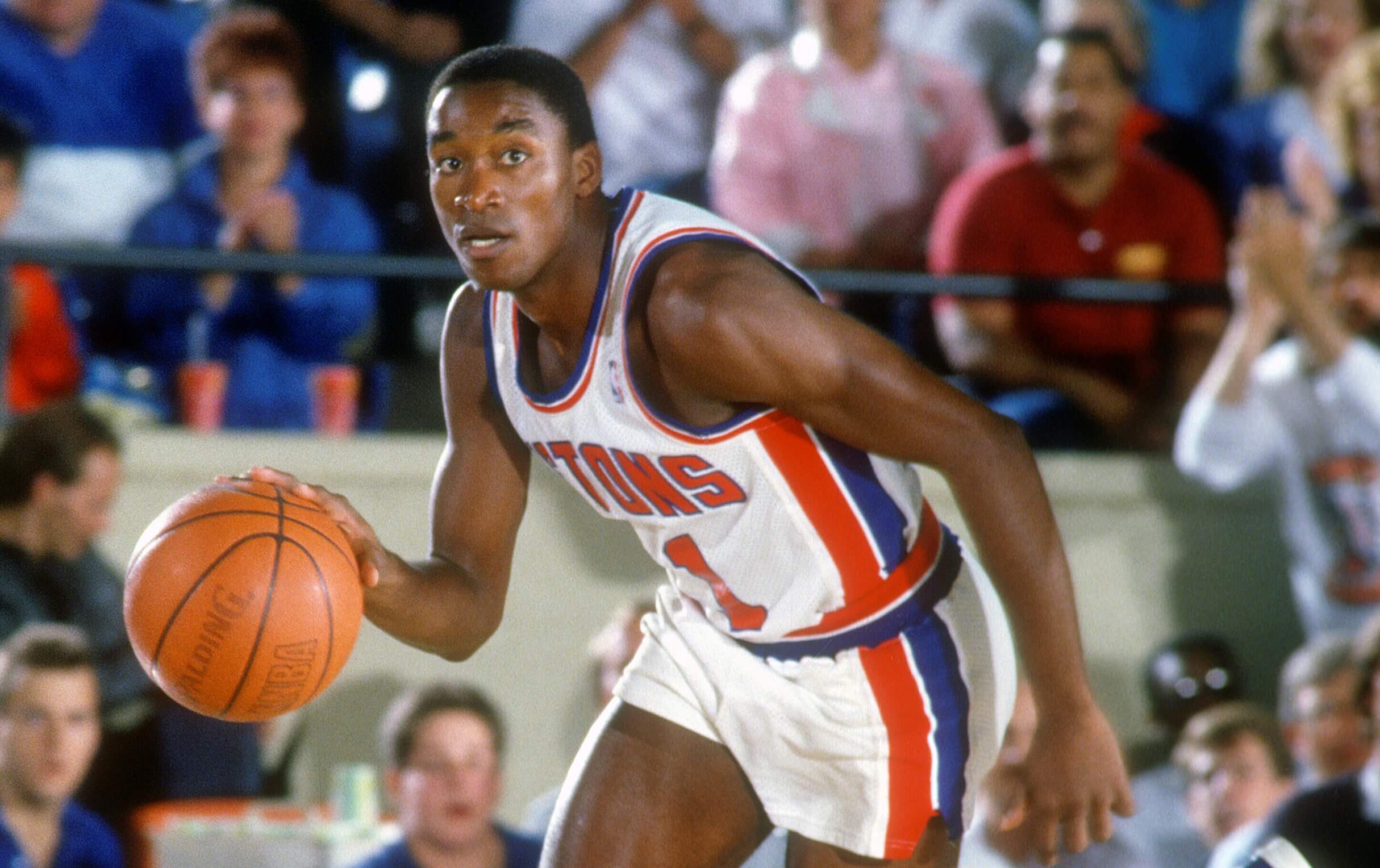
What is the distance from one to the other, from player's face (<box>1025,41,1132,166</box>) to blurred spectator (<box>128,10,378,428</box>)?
2.38 metres

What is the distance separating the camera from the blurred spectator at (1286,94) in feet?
22.1

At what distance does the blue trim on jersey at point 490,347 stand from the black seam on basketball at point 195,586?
587 millimetres

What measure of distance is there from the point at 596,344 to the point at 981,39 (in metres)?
4.19

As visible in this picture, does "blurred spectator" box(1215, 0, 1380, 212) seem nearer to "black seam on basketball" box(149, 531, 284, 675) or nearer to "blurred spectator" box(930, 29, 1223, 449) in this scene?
"blurred spectator" box(930, 29, 1223, 449)

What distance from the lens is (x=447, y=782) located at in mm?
5074

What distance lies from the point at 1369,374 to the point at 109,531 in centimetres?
402

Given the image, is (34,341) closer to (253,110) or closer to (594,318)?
(253,110)

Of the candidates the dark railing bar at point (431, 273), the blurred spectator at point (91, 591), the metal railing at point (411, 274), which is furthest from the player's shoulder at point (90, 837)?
the dark railing bar at point (431, 273)

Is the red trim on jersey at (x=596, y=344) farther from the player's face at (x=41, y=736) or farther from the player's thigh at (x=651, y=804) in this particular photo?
the player's face at (x=41, y=736)

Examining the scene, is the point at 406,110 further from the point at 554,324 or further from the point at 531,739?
the point at 554,324

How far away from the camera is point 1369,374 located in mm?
5867

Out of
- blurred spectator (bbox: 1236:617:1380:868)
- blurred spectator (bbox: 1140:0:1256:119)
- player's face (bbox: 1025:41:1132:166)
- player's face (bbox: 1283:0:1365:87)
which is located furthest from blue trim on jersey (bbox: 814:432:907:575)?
blurred spectator (bbox: 1140:0:1256:119)

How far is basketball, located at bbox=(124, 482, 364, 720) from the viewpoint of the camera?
3.00 meters

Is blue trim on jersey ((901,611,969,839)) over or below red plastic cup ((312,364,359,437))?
below
